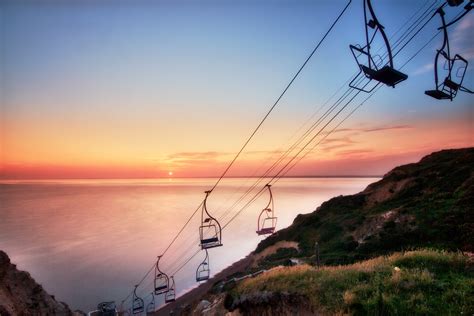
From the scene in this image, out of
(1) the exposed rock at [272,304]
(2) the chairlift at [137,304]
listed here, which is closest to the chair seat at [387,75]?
(1) the exposed rock at [272,304]

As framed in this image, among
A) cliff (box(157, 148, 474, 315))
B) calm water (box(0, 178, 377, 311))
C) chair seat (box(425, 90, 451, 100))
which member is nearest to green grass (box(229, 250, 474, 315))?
cliff (box(157, 148, 474, 315))

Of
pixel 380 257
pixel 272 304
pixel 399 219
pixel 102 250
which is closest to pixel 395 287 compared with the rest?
pixel 380 257

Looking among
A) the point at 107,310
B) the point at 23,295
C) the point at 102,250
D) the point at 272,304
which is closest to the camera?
the point at 272,304

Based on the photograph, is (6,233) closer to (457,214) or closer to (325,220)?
(325,220)

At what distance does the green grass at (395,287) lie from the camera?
35.3 feet

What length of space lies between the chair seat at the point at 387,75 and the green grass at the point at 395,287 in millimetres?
7815

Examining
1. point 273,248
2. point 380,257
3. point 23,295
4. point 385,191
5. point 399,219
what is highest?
point 385,191

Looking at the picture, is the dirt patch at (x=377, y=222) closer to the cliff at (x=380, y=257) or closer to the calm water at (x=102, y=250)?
the cliff at (x=380, y=257)

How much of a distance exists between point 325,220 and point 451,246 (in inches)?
1117

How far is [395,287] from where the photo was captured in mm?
12453

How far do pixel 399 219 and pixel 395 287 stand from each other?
27.5 m

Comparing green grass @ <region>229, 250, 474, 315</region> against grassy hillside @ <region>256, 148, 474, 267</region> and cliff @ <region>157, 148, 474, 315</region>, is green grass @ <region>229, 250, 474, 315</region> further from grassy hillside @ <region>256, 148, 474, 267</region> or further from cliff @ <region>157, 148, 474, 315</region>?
grassy hillside @ <region>256, 148, 474, 267</region>

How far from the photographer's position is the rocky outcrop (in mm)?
33666

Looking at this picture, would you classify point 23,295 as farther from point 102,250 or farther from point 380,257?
point 102,250
